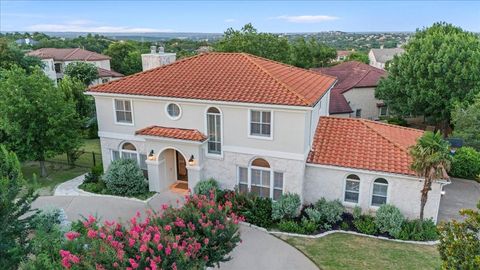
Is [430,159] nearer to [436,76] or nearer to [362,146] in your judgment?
[362,146]

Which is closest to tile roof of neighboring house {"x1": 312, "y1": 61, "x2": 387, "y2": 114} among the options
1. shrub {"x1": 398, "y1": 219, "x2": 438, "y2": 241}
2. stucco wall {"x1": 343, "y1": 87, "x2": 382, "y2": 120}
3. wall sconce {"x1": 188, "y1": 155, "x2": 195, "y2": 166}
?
stucco wall {"x1": 343, "y1": 87, "x2": 382, "y2": 120}

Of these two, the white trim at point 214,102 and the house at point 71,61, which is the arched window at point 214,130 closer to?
the white trim at point 214,102

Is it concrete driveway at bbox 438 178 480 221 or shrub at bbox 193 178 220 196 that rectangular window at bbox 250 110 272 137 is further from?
concrete driveway at bbox 438 178 480 221

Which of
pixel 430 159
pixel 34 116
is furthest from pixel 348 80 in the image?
pixel 34 116

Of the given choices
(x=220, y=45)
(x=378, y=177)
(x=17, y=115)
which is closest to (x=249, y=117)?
(x=378, y=177)

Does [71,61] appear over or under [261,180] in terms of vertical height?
over

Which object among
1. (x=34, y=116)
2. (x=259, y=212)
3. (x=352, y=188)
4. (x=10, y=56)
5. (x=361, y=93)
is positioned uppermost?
(x=10, y=56)

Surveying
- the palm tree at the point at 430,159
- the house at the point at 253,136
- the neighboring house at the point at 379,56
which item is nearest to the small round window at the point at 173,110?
the house at the point at 253,136

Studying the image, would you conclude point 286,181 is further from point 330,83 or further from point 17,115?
point 17,115
